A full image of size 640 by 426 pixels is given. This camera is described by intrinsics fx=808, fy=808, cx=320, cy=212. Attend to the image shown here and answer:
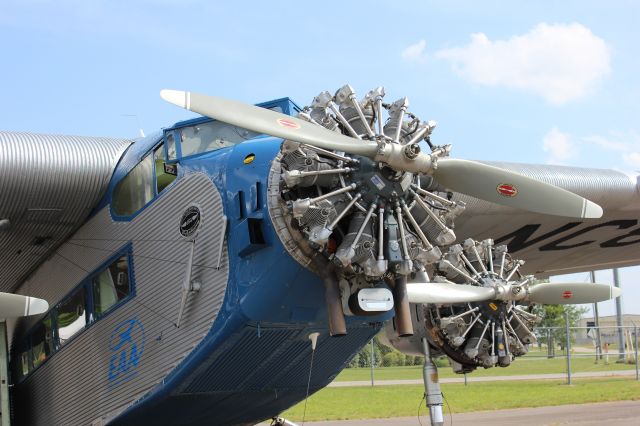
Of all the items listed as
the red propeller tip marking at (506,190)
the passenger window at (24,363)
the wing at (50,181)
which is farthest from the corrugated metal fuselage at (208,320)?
the red propeller tip marking at (506,190)

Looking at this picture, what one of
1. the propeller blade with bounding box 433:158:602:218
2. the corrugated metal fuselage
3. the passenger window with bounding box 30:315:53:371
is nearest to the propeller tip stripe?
the propeller blade with bounding box 433:158:602:218

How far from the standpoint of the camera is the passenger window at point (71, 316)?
440 inches

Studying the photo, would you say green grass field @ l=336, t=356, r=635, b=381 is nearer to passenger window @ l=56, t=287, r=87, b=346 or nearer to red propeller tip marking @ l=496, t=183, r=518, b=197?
passenger window @ l=56, t=287, r=87, b=346

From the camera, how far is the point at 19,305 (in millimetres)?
9242

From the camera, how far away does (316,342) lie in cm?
948

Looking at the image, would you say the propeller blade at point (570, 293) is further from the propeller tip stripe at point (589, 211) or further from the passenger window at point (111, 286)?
the passenger window at point (111, 286)

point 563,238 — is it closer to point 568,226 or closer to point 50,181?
point 568,226

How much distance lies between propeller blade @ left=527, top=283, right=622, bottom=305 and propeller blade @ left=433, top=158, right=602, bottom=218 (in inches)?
138

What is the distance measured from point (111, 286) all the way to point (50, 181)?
1649mm

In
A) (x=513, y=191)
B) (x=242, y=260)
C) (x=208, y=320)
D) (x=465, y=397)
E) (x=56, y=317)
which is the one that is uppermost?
(x=513, y=191)

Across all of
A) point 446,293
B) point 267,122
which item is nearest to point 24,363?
point 446,293

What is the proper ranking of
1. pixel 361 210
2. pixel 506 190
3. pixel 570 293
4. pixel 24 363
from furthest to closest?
pixel 570 293, pixel 24 363, pixel 506 190, pixel 361 210

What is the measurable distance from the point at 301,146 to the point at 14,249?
20.5 ft

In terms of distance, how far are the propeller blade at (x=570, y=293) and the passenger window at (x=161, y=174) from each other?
5.91 m
